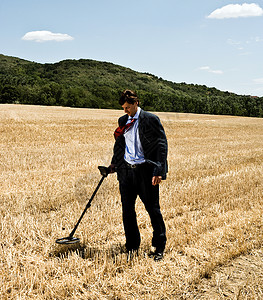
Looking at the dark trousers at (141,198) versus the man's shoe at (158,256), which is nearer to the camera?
the dark trousers at (141,198)

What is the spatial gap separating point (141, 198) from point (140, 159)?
541 mm

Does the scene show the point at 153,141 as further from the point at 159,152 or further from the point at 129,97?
the point at 129,97

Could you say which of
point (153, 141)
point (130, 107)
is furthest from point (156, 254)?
point (130, 107)

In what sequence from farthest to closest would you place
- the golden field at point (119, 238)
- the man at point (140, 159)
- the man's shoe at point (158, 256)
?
the man's shoe at point (158, 256)
the man at point (140, 159)
the golden field at point (119, 238)

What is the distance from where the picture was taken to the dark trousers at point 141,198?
12.7 feet

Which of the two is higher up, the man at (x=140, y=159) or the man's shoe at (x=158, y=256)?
the man at (x=140, y=159)

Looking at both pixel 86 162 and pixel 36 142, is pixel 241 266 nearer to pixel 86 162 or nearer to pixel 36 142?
pixel 86 162

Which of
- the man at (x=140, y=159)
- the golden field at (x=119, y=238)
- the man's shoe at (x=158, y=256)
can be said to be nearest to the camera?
the golden field at (x=119, y=238)

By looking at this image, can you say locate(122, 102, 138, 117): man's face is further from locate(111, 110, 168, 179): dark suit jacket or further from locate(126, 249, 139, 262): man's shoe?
locate(126, 249, 139, 262): man's shoe

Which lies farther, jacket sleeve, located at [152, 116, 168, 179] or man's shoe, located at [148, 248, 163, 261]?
man's shoe, located at [148, 248, 163, 261]

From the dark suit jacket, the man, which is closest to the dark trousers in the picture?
the man

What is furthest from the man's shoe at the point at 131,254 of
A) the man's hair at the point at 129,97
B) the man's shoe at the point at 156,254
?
the man's hair at the point at 129,97

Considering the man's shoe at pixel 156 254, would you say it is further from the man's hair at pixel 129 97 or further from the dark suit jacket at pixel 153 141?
the man's hair at pixel 129 97

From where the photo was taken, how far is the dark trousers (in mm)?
3861
